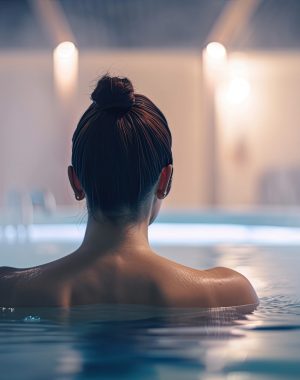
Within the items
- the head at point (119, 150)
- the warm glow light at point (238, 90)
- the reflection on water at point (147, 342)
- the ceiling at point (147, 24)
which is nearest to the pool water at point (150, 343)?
the reflection on water at point (147, 342)

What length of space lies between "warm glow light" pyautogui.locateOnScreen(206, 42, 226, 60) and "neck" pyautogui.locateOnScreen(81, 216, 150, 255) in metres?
12.5

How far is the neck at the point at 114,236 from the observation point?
1.73m

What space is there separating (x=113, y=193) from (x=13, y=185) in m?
12.8

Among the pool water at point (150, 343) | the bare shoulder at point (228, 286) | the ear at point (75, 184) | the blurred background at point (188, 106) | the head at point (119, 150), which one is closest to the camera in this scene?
the pool water at point (150, 343)

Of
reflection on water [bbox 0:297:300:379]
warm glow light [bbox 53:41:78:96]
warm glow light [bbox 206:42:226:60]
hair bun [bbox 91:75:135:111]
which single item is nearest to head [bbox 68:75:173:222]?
hair bun [bbox 91:75:135:111]

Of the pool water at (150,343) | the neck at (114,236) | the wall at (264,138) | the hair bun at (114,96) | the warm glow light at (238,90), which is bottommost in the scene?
the pool water at (150,343)

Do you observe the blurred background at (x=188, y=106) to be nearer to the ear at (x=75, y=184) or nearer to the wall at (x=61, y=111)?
the wall at (x=61, y=111)

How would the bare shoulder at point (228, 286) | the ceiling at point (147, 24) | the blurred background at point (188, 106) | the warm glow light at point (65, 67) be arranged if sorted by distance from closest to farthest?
1. the bare shoulder at point (228, 286)
2. the ceiling at point (147, 24)
3. the blurred background at point (188, 106)
4. the warm glow light at point (65, 67)

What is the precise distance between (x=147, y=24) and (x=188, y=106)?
199cm

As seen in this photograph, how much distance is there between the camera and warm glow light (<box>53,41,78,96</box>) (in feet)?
46.3

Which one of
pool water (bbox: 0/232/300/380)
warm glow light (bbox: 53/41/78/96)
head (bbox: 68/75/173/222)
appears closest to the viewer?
pool water (bbox: 0/232/300/380)

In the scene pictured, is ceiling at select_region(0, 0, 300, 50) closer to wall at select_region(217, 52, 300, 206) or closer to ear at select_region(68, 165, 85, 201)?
wall at select_region(217, 52, 300, 206)

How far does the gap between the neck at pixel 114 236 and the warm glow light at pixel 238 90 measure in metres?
12.7

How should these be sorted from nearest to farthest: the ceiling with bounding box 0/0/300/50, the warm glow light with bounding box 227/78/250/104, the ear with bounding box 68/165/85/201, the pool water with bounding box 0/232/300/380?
the pool water with bounding box 0/232/300/380, the ear with bounding box 68/165/85/201, the ceiling with bounding box 0/0/300/50, the warm glow light with bounding box 227/78/250/104
